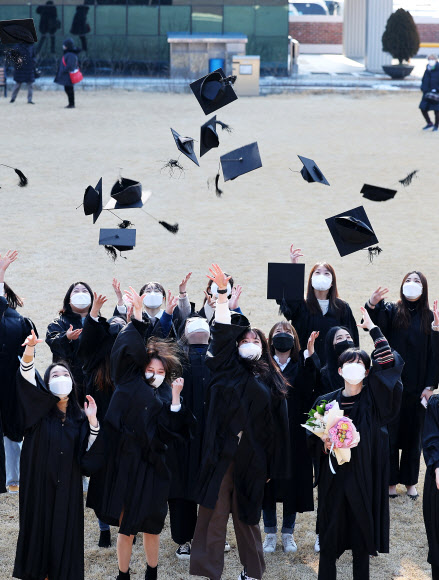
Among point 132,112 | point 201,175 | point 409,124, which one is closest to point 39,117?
point 132,112

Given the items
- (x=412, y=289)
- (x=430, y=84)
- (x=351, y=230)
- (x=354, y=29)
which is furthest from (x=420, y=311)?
(x=354, y=29)

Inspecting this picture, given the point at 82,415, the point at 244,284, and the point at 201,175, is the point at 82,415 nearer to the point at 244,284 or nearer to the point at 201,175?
the point at 244,284

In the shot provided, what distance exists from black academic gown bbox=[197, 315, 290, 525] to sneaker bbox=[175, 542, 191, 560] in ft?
2.11

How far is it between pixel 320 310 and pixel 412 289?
0.74 meters

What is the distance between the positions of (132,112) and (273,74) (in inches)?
405

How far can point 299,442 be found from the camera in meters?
6.31

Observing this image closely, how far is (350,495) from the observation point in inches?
218

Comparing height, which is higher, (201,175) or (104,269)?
(201,175)

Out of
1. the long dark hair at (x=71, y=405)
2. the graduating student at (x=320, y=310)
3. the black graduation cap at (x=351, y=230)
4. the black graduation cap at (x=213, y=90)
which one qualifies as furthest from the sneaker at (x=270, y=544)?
the black graduation cap at (x=213, y=90)

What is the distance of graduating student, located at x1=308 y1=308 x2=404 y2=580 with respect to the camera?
5.54 metres

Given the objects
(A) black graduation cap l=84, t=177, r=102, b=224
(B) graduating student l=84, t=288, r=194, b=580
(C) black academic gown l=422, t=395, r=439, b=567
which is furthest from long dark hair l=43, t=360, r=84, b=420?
(A) black graduation cap l=84, t=177, r=102, b=224

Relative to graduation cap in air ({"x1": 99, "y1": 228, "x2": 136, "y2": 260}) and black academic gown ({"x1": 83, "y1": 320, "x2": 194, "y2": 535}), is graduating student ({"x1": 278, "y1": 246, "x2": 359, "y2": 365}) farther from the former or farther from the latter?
black academic gown ({"x1": 83, "y1": 320, "x2": 194, "y2": 535})

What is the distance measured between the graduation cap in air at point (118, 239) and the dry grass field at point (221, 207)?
75.7 inches

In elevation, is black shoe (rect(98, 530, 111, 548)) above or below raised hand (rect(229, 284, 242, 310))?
below
